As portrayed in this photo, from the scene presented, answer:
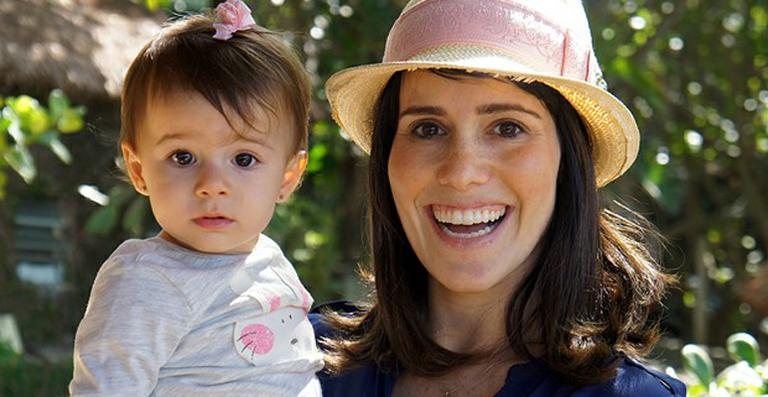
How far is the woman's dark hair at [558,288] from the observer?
2307 mm

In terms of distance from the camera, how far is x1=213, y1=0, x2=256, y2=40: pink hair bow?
2.28 meters

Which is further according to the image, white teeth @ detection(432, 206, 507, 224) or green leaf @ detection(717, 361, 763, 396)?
green leaf @ detection(717, 361, 763, 396)

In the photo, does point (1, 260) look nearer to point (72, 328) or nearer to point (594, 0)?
point (72, 328)

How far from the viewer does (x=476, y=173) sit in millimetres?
2283

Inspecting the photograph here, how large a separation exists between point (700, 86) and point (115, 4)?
3760 millimetres

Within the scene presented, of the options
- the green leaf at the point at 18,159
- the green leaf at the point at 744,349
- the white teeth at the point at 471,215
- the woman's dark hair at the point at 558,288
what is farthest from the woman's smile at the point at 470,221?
the green leaf at the point at 18,159

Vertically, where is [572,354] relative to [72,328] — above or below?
above

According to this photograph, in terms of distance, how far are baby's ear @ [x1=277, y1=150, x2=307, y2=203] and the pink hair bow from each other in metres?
0.25

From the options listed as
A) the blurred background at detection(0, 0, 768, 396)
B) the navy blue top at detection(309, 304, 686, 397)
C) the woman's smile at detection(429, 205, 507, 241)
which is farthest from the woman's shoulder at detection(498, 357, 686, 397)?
the blurred background at detection(0, 0, 768, 396)

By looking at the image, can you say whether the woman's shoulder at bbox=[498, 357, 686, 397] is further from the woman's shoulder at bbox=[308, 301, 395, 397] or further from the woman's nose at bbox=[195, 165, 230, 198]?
the woman's nose at bbox=[195, 165, 230, 198]

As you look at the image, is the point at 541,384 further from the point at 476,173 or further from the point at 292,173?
the point at 292,173

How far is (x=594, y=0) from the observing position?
6.39 m

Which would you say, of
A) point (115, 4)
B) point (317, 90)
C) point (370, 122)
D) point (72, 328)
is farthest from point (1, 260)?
point (370, 122)

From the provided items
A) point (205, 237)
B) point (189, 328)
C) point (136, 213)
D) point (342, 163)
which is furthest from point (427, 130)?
point (342, 163)
